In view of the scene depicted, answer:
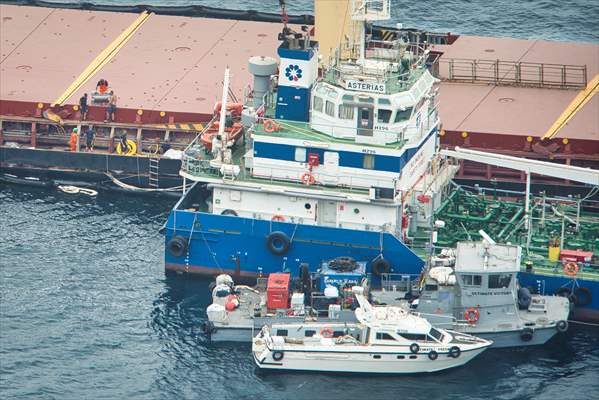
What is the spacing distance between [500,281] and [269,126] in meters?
12.1

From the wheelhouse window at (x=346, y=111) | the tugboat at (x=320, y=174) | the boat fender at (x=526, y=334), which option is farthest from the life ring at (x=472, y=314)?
the wheelhouse window at (x=346, y=111)

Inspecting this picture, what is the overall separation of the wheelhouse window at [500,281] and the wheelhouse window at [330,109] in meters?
10.0

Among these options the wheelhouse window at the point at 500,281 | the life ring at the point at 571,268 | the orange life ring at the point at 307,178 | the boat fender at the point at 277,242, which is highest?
the orange life ring at the point at 307,178

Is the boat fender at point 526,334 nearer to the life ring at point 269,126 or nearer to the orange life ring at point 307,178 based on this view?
the orange life ring at point 307,178

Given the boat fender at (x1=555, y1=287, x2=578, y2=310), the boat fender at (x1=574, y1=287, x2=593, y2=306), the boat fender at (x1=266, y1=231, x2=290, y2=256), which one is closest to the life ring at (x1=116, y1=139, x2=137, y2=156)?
the boat fender at (x1=266, y1=231, x2=290, y2=256)

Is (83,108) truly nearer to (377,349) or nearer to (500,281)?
(377,349)

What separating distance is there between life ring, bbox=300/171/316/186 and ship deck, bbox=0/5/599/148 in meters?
13.3

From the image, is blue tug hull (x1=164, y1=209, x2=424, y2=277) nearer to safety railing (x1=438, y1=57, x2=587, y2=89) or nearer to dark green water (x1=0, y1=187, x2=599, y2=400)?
dark green water (x1=0, y1=187, x2=599, y2=400)

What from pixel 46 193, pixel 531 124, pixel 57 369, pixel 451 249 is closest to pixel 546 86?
pixel 531 124

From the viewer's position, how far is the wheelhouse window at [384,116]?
7188cm

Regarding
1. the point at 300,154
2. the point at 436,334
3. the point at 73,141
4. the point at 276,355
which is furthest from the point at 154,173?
the point at 436,334

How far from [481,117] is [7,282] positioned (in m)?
26.0

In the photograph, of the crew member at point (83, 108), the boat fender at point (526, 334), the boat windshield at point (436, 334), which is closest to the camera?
the boat windshield at point (436, 334)

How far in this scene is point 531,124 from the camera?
84812mm
